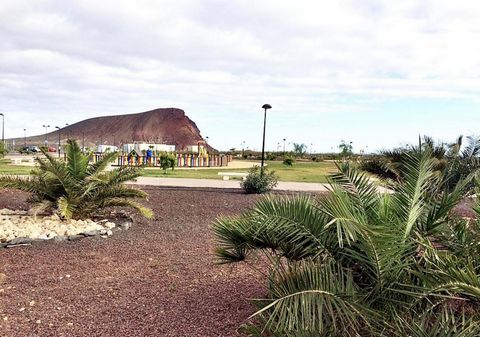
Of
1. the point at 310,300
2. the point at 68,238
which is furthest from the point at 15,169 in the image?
the point at 310,300

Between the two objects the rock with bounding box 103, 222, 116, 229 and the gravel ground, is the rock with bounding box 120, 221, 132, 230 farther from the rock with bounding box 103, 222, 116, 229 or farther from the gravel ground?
the gravel ground

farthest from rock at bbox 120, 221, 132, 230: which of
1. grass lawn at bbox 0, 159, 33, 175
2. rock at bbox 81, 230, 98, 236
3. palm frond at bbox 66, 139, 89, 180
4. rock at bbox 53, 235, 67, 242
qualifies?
grass lawn at bbox 0, 159, 33, 175

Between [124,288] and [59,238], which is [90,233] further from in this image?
[124,288]

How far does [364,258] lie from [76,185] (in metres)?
6.49

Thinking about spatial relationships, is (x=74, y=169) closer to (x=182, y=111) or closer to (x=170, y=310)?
(x=170, y=310)

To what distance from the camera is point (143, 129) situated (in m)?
163

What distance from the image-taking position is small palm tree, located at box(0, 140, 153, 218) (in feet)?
27.7

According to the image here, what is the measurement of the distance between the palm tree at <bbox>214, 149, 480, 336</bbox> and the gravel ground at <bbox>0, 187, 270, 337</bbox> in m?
0.83

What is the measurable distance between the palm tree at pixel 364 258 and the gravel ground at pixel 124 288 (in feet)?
2.73

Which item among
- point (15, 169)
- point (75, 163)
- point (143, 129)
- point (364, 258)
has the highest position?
point (143, 129)

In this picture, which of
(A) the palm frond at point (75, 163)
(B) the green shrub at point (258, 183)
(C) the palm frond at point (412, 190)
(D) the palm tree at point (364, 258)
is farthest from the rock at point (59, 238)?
(B) the green shrub at point (258, 183)

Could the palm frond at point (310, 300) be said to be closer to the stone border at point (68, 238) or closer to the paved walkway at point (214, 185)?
the stone border at point (68, 238)

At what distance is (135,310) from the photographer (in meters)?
4.39

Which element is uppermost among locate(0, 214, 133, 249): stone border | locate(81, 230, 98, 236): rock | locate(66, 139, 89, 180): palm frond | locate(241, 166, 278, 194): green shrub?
locate(66, 139, 89, 180): palm frond
